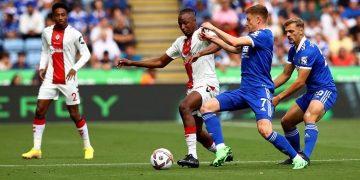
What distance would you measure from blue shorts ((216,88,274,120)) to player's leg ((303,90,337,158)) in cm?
69

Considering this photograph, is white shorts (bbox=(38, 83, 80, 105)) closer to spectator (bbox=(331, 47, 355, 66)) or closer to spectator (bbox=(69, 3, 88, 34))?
spectator (bbox=(69, 3, 88, 34))

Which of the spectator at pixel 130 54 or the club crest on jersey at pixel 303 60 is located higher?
the club crest on jersey at pixel 303 60

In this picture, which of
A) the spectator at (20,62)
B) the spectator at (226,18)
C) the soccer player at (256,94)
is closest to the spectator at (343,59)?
the spectator at (226,18)

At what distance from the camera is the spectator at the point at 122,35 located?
93.6 feet

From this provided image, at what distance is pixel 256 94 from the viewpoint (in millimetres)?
12977

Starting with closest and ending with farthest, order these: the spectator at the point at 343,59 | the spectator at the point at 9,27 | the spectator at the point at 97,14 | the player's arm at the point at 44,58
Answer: the player's arm at the point at 44,58 < the spectator at the point at 9,27 < the spectator at the point at 343,59 < the spectator at the point at 97,14

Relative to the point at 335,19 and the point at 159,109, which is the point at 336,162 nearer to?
the point at 159,109

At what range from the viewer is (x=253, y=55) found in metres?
13.0

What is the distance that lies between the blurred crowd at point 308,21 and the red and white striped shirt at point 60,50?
12.4 meters

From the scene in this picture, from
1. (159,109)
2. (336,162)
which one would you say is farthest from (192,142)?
(159,109)

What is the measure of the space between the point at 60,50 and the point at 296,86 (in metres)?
4.41

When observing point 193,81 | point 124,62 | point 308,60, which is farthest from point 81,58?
point 308,60

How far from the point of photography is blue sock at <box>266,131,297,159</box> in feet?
41.8

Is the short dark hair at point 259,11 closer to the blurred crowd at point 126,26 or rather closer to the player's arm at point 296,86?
the player's arm at point 296,86
